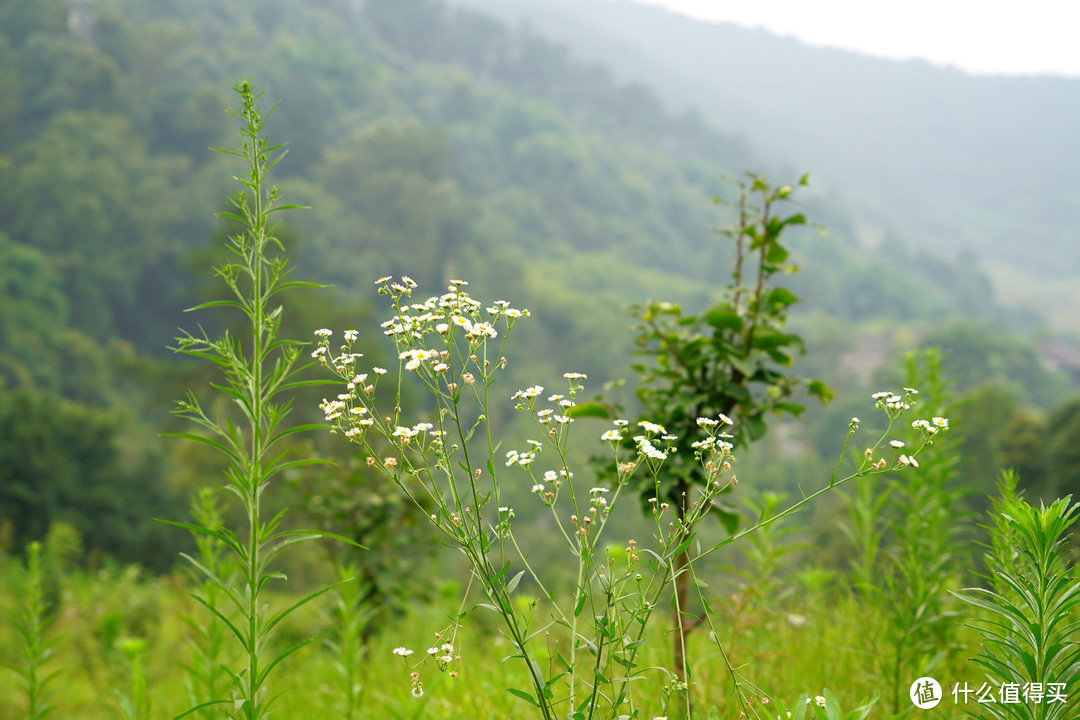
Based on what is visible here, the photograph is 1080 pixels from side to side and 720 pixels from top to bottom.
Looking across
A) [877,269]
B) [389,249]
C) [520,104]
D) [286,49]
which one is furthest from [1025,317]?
[286,49]

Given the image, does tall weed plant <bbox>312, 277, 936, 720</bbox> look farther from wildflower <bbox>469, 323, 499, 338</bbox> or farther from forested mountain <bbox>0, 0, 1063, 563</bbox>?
forested mountain <bbox>0, 0, 1063, 563</bbox>

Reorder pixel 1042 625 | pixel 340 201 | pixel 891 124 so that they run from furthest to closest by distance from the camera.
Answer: pixel 891 124 → pixel 340 201 → pixel 1042 625

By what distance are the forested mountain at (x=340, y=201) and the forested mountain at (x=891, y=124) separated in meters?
32.5

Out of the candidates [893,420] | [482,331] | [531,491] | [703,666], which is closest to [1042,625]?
[893,420]

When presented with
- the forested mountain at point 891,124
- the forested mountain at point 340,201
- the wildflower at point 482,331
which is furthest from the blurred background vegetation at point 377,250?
the forested mountain at point 891,124

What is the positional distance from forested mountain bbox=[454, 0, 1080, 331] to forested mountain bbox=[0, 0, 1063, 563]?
32.5 meters

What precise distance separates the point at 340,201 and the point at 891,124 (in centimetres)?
14312

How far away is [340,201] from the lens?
62156mm

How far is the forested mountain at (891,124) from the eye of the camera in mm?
130000

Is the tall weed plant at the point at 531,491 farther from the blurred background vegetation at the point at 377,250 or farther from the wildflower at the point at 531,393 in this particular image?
the blurred background vegetation at the point at 377,250

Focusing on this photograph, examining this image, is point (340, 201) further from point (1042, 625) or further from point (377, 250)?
point (1042, 625)

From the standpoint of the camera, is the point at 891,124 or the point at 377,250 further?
the point at 891,124

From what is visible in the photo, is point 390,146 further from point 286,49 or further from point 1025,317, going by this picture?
point 1025,317

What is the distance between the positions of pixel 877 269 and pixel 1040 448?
84.6m
